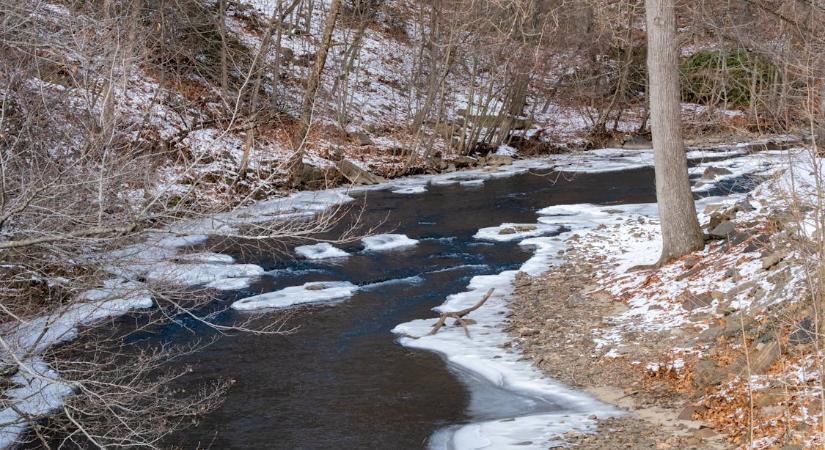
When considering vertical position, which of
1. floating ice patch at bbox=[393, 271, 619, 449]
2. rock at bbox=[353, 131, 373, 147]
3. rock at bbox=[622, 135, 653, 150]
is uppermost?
rock at bbox=[353, 131, 373, 147]

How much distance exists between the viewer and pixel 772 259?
32.4 ft

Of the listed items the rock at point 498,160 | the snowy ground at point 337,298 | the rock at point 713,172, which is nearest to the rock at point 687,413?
the snowy ground at point 337,298

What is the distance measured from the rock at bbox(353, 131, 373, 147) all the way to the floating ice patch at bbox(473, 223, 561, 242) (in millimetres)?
10026

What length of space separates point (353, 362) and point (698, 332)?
3940 millimetres

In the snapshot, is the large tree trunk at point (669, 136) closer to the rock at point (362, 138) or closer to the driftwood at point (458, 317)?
the driftwood at point (458, 317)

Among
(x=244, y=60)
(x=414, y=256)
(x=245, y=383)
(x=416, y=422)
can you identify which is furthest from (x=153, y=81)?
(x=416, y=422)

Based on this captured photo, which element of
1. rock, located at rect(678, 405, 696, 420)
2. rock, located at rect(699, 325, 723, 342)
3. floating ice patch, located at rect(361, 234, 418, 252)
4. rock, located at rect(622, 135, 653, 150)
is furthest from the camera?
rock, located at rect(622, 135, 653, 150)

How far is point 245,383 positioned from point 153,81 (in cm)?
1629

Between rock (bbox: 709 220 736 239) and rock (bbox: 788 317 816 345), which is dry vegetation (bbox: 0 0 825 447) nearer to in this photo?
rock (bbox: 709 220 736 239)

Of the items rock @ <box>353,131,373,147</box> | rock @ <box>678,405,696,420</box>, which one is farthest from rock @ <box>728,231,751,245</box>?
rock @ <box>353,131,373,147</box>

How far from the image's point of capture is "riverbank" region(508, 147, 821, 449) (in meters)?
7.15

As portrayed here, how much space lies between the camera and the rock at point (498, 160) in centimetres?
2771

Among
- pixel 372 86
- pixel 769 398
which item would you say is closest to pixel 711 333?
pixel 769 398

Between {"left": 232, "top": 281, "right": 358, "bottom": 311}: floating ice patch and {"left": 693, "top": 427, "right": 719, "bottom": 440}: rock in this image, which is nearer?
{"left": 693, "top": 427, "right": 719, "bottom": 440}: rock
